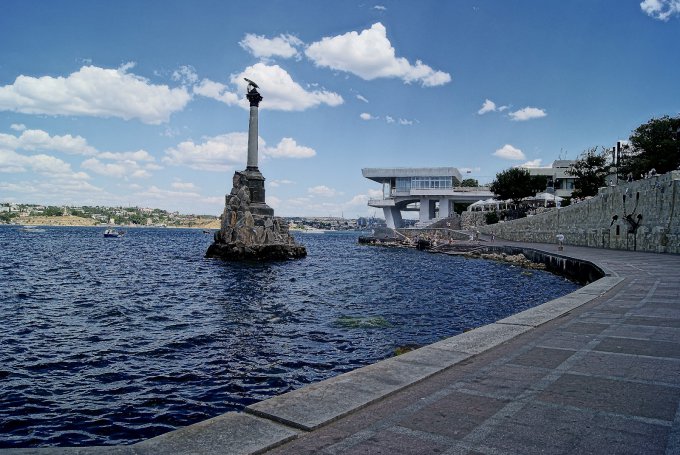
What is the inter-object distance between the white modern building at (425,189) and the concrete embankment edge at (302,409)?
283 ft

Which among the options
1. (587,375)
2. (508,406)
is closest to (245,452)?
(508,406)

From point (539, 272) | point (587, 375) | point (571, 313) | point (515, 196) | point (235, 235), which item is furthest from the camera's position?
point (515, 196)

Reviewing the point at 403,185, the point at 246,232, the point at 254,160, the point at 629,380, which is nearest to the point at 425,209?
the point at 403,185

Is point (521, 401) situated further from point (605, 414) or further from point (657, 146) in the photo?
point (657, 146)

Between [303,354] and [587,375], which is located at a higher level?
[587,375]

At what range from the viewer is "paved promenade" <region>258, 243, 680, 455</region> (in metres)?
4.21

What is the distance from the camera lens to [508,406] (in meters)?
5.13

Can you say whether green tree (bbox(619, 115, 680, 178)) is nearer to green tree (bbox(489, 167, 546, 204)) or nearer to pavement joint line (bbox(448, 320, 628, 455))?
green tree (bbox(489, 167, 546, 204))

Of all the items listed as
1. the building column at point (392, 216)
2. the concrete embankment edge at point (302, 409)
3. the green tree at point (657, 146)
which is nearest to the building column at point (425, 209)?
the building column at point (392, 216)

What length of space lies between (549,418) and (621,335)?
493 centimetres

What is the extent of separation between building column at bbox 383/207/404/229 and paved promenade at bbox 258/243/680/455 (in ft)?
311

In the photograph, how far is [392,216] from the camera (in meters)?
104

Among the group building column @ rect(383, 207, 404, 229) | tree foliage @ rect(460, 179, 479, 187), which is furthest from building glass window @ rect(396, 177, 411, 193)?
tree foliage @ rect(460, 179, 479, 187)

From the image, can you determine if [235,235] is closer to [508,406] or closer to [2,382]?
[2,382]
